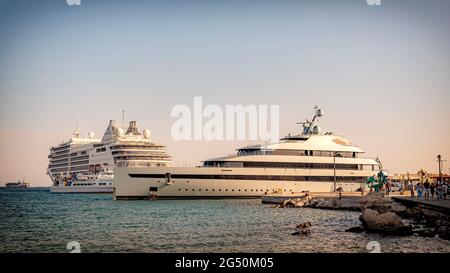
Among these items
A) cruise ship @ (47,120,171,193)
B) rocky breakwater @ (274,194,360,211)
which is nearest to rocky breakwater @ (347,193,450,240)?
rocky breakwater @ (274,194,360,211)

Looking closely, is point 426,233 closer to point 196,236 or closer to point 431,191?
point 196,236

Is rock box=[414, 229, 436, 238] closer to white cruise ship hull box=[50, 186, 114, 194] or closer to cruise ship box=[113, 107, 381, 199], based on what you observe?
cruise ship box=[113, 107, 381, 199]

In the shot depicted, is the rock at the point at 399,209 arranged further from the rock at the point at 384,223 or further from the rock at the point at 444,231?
the rock at the point at 444,231

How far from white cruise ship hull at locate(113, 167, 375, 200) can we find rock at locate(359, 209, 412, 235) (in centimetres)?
1782

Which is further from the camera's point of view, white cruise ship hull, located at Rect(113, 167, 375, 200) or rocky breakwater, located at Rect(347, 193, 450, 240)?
white cruise ship hull, located at Rect(113, 167, 375, 200)

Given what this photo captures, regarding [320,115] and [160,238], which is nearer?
[160,238]

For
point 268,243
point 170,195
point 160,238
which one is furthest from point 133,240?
point 170,195

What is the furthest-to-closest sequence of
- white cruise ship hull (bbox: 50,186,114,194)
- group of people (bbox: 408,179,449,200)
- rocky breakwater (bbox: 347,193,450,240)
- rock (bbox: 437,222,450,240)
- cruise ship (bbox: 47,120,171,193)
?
white cruise ship hull (bbox: 50,186,114,194)
cruise ship (bbox: 47,120,171,193)
group of people (bbox: 408,179,449,200)
rocky breakwater (bbox: 347,193,450,240)
rock (bbox: 437,222,450,240)

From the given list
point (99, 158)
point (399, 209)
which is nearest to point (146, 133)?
point (99, 158)

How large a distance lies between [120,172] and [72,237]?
19.7 metres

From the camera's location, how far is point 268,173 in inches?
1553

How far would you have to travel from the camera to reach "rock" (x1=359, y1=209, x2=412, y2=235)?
16609 mm
